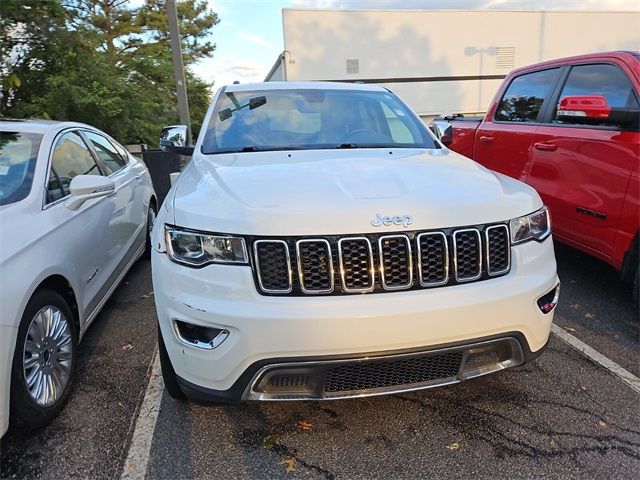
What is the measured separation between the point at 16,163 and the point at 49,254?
762mm

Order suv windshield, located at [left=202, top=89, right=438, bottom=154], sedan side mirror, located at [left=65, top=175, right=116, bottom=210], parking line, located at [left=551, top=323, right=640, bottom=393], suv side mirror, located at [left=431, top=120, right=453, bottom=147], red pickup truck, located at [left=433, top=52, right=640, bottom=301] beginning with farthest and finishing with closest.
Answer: suv side mirror, located at [left=431, top=120, right=453, bottom=147]
red pickup truck, located at [left=433, top=52, right=640, bottom=301]
suv windshield, located at [left=202, top=89, right=438, bottom=154]
sedan side mirror, located at [left=65, top=175, right=116, bottom=210]
parking line, located at [left=551, top=323, right=640, bottom=393]

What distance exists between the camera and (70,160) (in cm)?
346

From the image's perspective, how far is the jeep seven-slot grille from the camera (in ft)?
6.57

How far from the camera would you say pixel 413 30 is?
2258 centimetres

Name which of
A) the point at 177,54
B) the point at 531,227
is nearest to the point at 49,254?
the point at 531,227

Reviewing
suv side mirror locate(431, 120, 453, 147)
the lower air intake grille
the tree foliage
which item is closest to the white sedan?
the lower air intake grille

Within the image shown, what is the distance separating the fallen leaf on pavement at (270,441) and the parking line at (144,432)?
0.53 metres

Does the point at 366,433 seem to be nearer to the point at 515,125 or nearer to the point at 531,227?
the point at 531,227

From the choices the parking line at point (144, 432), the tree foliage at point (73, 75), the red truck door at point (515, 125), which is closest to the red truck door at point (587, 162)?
the red truck door at point (515, 125)

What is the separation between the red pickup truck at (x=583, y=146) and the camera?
134 inches

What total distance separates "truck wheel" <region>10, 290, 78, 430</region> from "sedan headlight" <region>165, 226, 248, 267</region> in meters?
0.81

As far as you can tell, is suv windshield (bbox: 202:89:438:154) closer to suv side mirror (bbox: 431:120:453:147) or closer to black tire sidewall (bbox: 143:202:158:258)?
suv side mirror (bbox: 431:120:453:147)

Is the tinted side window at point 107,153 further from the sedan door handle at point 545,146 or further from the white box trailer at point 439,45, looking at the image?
the white box trailer at point 439,45

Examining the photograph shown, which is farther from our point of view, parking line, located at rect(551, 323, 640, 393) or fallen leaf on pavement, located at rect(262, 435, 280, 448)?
parking line, located at rect(551, 323, 640, 393)
